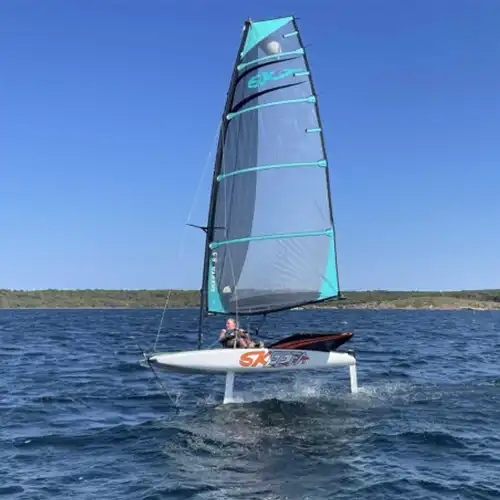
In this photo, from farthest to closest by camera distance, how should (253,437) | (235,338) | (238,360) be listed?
(235,338) → (238,360) → (253,437)

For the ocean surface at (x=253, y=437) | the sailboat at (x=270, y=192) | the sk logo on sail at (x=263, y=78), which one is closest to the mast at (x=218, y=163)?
the sailboat at (x=270, y=192)

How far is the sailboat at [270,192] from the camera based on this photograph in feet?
70.9

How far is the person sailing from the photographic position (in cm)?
1973

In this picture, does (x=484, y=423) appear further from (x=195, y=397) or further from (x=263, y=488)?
(x=195, y=397)

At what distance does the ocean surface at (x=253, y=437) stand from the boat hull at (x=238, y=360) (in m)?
1.42

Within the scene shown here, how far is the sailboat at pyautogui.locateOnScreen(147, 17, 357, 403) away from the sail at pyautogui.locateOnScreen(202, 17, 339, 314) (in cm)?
3

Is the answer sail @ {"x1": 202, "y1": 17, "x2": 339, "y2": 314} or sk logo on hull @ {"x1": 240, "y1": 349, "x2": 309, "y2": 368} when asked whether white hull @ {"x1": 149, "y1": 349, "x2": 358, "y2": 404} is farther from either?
sail @ {"x1": 202, "y1": 17, "x2": 339, "y2": 314}

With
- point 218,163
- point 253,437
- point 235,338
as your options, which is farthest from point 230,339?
point 218,163

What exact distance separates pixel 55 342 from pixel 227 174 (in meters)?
33.9

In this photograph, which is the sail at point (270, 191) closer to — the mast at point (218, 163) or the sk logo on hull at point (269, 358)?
the mast at point (218, 163)

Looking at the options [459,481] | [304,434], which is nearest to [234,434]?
[304,434]

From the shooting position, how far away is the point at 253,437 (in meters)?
16.4

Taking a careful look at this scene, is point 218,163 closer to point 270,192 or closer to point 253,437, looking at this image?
point 270,192

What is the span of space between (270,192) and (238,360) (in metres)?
6.02
